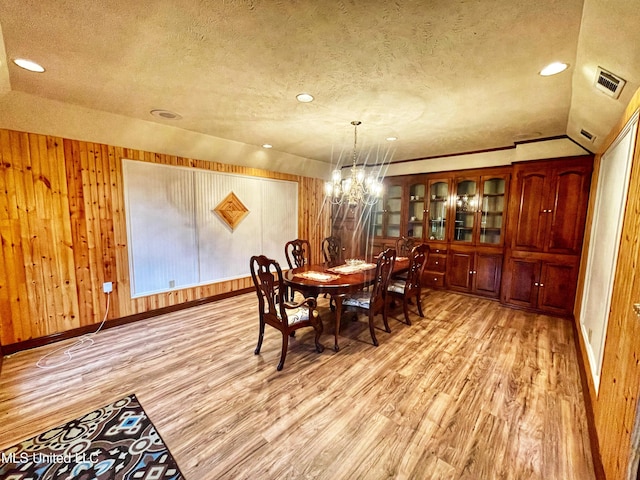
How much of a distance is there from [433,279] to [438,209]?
1.31 metres

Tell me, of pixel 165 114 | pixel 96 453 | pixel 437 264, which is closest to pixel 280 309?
pixel 96 453

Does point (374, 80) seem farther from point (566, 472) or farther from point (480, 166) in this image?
point (480, 166)

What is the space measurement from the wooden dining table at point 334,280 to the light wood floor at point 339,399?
0.58 meters

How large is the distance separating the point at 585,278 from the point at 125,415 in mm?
4695

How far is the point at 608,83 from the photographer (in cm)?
176

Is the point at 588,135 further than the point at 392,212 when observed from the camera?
No

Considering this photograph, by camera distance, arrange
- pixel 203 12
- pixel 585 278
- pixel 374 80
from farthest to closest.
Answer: pixel 585 278 → pixel 374 80 → pixel 203 12

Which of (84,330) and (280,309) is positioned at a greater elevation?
(280,309)

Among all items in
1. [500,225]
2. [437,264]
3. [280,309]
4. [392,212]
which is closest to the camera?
[280,309]

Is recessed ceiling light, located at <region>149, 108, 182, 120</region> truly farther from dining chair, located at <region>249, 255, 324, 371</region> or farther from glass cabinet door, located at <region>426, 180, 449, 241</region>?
glass cabinet door, located at <region>426, 180, 449, 241</region>

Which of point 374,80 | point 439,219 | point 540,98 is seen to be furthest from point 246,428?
point 439,219

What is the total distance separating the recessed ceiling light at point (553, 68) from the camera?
185 centimetres

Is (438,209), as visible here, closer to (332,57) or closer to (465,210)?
(465,210)

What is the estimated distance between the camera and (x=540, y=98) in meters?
2.44
